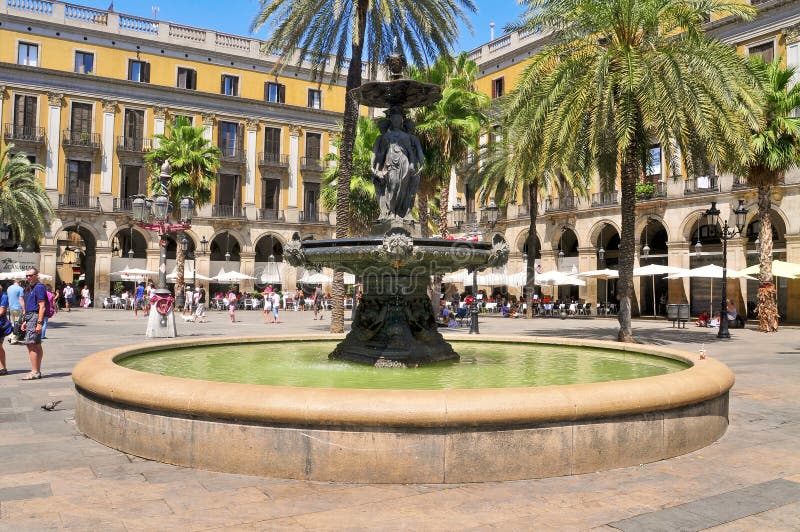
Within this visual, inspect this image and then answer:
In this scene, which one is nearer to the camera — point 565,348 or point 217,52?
point 565,348

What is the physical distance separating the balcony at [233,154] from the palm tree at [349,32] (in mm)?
27047

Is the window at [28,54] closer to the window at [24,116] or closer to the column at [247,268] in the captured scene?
the window at [24,116]

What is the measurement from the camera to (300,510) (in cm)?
406

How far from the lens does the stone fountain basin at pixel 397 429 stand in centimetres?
462

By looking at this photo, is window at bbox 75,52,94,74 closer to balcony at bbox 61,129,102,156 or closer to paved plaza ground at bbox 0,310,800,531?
balcony at bbox 61,129,102,156

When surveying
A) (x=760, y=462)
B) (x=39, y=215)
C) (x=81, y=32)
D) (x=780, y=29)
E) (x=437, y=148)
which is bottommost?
(x=760, y=462)

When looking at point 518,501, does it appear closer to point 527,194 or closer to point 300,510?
point 300,510

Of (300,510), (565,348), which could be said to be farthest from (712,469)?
(565,348)

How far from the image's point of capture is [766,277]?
79.9ft

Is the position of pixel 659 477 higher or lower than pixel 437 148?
lower

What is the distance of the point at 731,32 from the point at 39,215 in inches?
1264

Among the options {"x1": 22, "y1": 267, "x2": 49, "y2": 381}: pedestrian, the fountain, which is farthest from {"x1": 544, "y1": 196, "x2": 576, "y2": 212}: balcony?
the fountain

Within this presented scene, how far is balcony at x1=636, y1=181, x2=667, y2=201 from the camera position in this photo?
33744 millimetres

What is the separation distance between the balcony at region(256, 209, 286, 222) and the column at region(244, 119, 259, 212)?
18.1 inches
